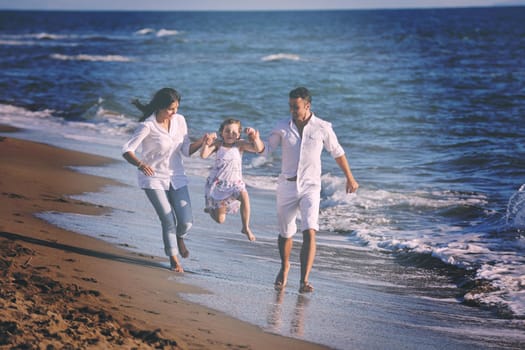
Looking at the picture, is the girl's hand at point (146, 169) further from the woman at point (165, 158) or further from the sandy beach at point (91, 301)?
the sandy beach at point (91, 301)

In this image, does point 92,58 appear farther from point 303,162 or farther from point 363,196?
point 303,162

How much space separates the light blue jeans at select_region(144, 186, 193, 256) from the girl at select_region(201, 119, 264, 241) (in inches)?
9.3

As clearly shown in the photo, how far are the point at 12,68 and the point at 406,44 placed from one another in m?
30.5

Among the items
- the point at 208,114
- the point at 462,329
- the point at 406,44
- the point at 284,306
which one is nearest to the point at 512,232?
the point at 462,329

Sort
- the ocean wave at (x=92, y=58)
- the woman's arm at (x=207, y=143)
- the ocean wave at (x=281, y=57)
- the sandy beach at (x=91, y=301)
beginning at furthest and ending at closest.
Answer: the ocean wave at (x=281, y=57)
the ocean wave at (x=92, y=58)
the woman's arm at (x=207, y=143)
the sandy beach at (x=91, y=301)

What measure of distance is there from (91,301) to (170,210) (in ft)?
5.64

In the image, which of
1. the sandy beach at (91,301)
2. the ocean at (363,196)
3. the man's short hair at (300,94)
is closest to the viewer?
the sandy beach at (91,301)

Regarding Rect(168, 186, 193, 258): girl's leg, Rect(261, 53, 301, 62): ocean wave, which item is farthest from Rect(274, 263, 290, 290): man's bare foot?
Rect(261, 53, 301, 62): ocean wave

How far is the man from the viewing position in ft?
20.5

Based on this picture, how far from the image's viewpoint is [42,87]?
28.2m

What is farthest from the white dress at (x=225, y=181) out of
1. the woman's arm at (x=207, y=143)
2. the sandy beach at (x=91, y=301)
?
the sandy beach at (x=91, y=301)

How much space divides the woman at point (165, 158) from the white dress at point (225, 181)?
233 mm

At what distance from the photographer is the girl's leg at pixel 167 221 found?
657 cm

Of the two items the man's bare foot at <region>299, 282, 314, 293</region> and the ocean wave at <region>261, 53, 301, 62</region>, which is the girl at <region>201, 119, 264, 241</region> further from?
the ocean wave at <region>261, 53, 301, 62</region>
